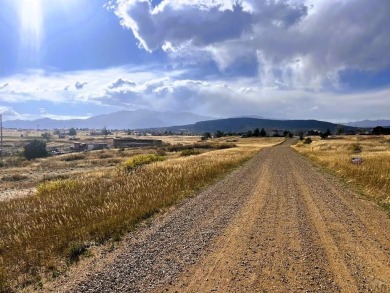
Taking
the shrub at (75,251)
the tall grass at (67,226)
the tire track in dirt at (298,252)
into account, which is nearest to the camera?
the tire track in dirt at (298,252)

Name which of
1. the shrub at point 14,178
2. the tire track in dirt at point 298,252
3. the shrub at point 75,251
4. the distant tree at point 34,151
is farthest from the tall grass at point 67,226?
the distant tree at point 34,151

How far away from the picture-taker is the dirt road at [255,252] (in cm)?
589

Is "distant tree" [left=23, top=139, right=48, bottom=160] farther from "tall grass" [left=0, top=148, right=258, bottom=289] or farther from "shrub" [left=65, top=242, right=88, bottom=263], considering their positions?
"shrub" [left=65, top=242, right=88, bottom=263]

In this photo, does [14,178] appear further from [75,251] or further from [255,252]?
[255,252]

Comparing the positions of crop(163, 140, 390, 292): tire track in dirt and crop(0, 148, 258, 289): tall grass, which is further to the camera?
crop(0, 148, 258, 289): tall grass

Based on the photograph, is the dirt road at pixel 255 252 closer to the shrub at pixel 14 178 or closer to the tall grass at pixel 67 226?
the tall grass at pixel 67 226

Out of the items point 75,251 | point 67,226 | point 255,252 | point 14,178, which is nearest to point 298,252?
point 255,252

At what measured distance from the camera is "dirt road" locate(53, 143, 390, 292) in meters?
5.89

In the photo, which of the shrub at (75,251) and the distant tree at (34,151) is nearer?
the shrub at (75,251)

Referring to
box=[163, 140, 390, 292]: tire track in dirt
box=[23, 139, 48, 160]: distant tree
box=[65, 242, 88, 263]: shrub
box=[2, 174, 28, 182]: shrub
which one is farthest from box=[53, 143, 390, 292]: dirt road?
box=[23, 139, 48, 160]: distant tree

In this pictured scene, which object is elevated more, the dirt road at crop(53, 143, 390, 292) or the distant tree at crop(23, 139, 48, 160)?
the dirt road at crop(53, 143, 390, 292)

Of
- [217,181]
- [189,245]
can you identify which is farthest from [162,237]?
[217,181]

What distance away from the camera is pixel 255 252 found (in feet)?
24.1

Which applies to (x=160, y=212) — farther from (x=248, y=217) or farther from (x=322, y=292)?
(x=322, y=292)
